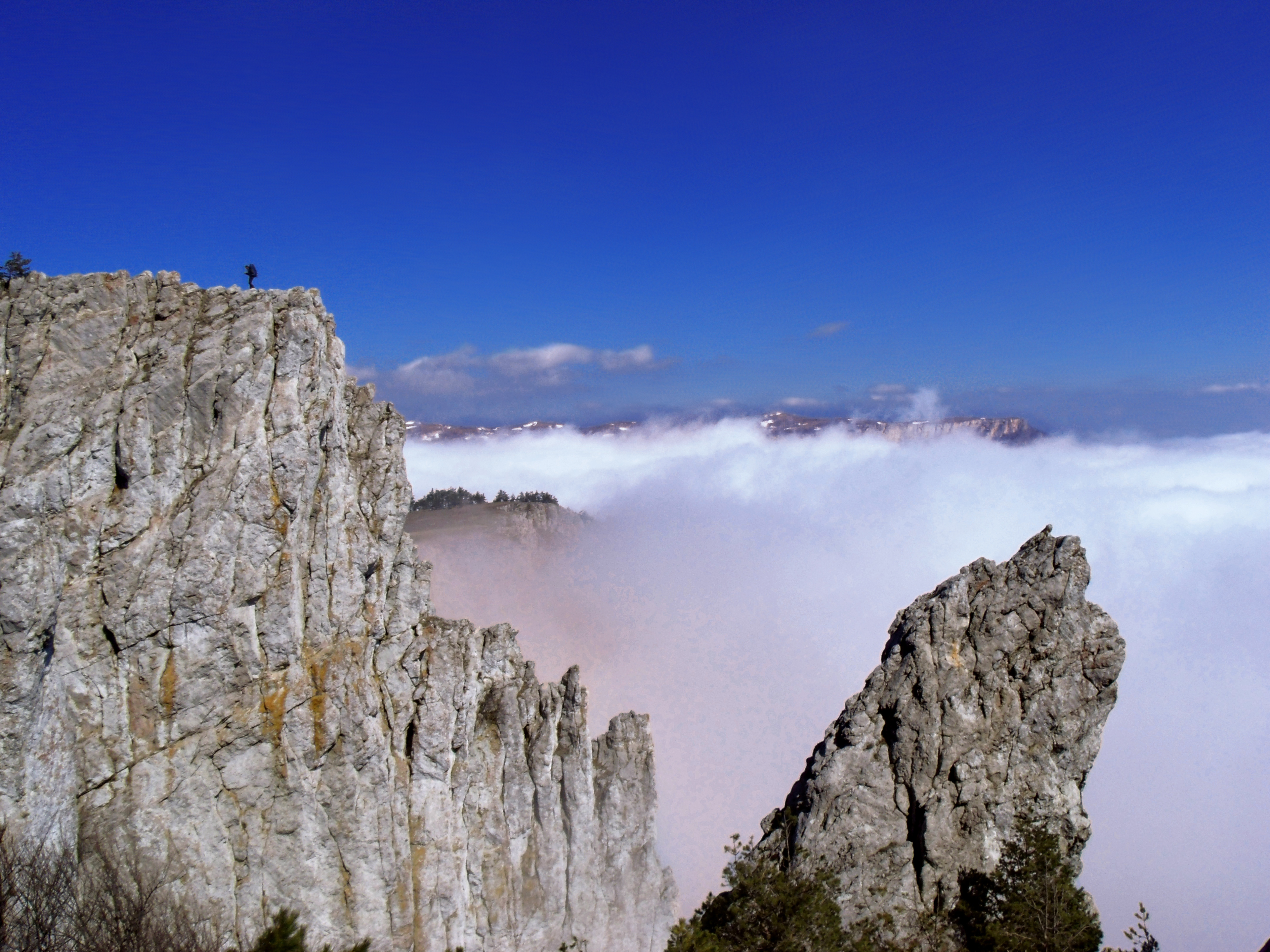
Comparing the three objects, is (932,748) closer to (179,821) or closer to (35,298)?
(179,821)

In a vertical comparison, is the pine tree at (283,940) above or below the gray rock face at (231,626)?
below

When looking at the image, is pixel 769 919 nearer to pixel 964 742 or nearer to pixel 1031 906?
pixel 1031 906

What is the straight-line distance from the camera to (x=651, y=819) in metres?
42.2

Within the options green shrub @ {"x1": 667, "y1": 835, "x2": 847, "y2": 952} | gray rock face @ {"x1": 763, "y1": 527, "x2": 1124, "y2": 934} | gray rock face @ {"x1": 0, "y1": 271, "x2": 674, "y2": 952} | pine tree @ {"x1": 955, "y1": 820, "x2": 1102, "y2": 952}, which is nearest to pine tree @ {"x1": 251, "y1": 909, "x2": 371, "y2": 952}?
gray rock face @ {"x1": 0, "y1": 271, "x2": 674, "y2": 952}

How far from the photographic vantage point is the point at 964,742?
34.8 m

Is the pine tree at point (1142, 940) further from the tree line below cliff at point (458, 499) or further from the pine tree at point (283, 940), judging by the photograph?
the tree line below cliff at point (458, 499)

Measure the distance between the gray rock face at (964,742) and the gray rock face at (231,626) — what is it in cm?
1661

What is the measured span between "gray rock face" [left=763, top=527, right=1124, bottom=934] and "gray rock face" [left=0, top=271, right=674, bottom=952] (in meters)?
16.6

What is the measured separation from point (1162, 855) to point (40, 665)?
151389 mm

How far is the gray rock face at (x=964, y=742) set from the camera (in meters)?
33.3

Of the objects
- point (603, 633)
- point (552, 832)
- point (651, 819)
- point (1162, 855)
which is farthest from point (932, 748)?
point (1162, 855)

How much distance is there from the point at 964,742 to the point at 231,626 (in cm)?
3102

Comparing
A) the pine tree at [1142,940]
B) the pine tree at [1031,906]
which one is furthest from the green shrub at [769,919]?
the pine tree at [1142,940]

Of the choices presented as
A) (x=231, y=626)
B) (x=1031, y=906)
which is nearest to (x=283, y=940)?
(x=231, y=626)
